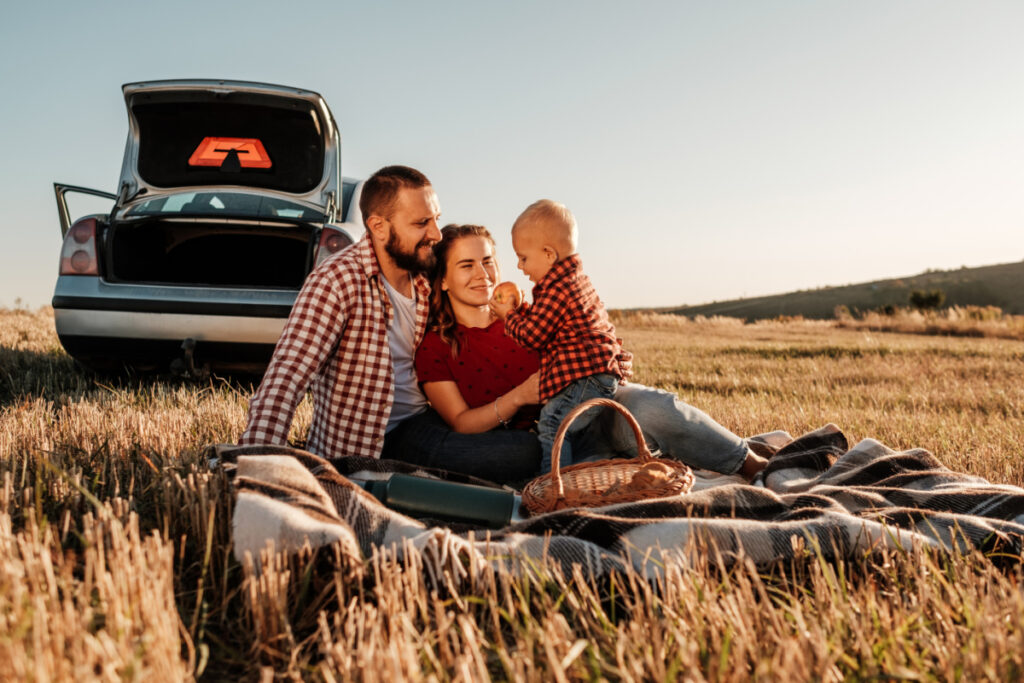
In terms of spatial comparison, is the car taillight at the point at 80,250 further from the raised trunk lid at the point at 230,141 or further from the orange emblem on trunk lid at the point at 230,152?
the orange emblem on trunk lid at the point at 230,152

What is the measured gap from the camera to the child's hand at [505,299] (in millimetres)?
3939

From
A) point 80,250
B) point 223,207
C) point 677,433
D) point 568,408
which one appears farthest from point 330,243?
point 677,433

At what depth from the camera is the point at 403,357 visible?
3871 mm

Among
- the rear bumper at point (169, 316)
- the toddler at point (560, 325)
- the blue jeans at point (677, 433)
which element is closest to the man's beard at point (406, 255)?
the toddler at point (560, 325)

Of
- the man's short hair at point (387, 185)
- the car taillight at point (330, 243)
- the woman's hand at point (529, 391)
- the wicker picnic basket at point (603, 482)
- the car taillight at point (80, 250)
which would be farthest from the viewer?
the car taillight at point (80, 250)

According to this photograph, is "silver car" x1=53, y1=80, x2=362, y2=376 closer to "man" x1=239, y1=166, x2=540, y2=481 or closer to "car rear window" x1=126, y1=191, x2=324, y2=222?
"car rear window" x1=126, y1=191, x2=324, y2=222

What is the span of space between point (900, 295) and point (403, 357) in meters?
63.3

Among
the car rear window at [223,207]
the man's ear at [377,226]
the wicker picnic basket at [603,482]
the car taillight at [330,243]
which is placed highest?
the car rear window at [223,207]

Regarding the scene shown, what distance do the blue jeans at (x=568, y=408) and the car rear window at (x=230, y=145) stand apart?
128 inches

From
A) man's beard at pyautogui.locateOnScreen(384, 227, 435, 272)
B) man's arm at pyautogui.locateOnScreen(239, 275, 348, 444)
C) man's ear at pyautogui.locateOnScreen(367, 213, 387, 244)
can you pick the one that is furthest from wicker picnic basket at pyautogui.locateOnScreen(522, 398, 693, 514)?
man's ear at pyautogui.locateOnScreen(367, 213, 387, 244)

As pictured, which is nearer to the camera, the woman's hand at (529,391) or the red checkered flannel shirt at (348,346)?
the red checkered flannel shirt at (348,346)

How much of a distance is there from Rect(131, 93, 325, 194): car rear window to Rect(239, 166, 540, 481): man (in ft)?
7.75

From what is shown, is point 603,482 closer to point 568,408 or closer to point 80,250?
point 568,408

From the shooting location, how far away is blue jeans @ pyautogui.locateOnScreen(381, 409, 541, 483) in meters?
3.60
